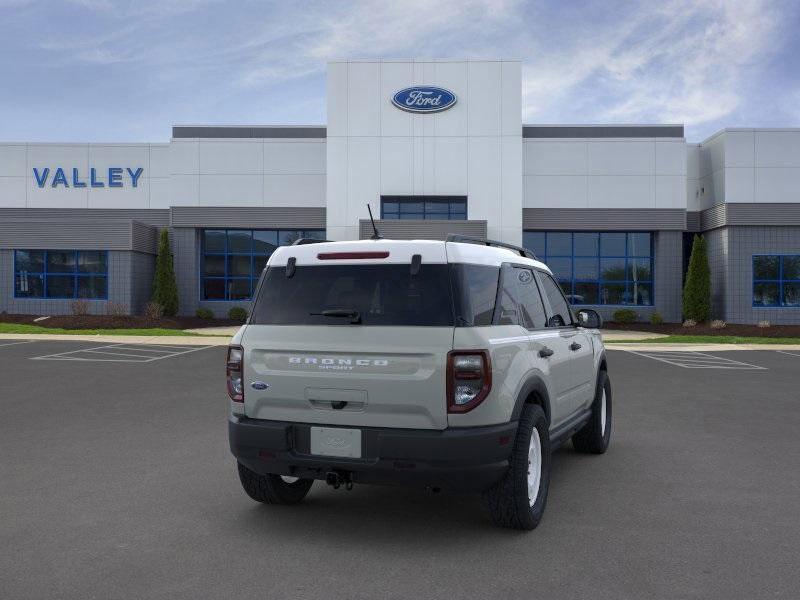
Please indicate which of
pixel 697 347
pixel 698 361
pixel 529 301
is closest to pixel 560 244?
pixel 697 347

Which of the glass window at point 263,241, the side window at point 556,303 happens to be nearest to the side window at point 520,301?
the side window at point 556,303

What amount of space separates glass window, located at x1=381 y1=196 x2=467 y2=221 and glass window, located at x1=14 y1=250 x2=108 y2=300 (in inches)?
487

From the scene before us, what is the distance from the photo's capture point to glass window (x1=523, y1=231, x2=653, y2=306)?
102ft

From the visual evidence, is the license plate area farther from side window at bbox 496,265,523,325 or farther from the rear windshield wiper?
side window at bbox 496,265,523,325

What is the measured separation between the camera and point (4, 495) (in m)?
5.48

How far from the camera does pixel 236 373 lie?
4.72 meters

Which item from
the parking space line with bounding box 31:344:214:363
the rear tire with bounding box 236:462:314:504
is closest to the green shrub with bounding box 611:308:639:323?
the parking space line with bounding box 31:344:214:363

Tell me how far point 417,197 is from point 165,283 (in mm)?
11344

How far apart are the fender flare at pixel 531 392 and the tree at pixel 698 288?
2591cm

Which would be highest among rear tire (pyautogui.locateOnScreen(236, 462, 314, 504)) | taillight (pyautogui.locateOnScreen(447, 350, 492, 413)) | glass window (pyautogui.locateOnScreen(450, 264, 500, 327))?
glass window (pyautogui.locateOnScreen(450, 264, 500, 327))

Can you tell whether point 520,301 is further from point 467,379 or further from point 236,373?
point 236,373

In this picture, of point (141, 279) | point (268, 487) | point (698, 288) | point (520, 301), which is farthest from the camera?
point (141, 279)

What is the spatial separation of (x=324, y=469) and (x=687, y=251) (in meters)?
31.5

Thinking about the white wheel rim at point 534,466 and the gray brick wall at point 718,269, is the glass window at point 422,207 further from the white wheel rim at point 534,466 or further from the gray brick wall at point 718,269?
the white wheel rim at point 534,466
